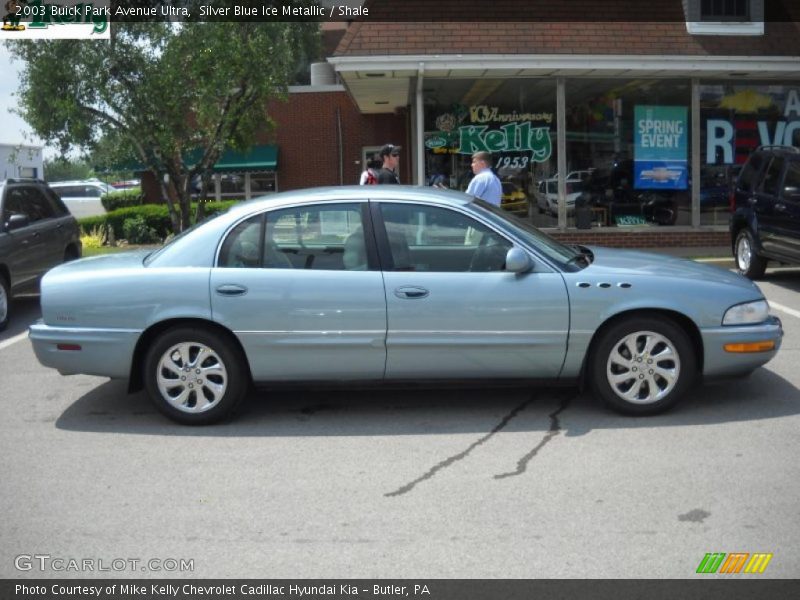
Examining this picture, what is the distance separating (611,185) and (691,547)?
12.5 meters

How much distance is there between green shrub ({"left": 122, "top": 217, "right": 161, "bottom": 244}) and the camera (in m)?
22.2

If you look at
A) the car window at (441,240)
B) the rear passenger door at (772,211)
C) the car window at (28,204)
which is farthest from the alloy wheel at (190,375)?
the rear passenger door at (772,211)

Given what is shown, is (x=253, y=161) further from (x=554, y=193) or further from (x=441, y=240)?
(x=441, y=240)

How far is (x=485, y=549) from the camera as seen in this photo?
4.19 m

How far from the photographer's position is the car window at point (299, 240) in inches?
241

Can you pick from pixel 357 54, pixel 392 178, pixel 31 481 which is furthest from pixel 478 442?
pixel 357 54

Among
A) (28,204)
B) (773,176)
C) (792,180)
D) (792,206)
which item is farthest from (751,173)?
(28,204)

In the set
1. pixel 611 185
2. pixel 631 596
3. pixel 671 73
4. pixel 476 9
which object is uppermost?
pixel 476 9

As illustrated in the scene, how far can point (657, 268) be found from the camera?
6.33 metres

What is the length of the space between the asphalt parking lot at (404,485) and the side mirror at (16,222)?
3732 mm

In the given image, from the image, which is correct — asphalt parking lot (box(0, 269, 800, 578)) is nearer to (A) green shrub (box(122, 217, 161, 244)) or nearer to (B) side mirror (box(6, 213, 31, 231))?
(B) side mirror (box(6, 213, 31, 231))

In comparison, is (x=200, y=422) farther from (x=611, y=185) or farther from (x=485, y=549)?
(x=611, y=185)

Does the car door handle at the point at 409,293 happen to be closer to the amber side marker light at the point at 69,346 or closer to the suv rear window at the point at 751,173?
the amber side marker light at the point at 69,346

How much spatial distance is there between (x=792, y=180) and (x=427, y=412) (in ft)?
23.3
